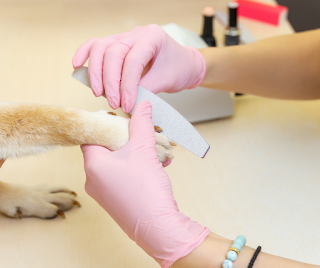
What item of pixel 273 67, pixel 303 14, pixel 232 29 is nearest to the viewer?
pixel 273 67

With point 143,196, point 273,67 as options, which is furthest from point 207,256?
point 273,67

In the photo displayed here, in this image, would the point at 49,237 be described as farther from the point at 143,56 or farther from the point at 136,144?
the point at 143,56

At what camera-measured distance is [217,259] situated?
0.60 m

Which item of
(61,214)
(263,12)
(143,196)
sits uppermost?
(263,12)

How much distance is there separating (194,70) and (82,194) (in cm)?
46

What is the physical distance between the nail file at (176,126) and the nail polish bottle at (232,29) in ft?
2.60

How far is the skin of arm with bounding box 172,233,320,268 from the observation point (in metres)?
0.60

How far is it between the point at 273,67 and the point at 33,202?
80 centimetres

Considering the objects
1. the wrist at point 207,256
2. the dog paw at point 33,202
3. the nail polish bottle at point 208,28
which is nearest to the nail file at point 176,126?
the wrist at point 207,256

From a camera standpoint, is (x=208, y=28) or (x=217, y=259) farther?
(x=208, y=28)

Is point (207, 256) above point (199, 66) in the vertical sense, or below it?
below

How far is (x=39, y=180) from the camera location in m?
0.92

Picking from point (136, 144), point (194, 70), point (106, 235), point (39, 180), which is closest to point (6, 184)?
point (39, 180)

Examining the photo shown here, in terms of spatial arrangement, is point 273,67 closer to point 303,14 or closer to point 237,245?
point 237,245
